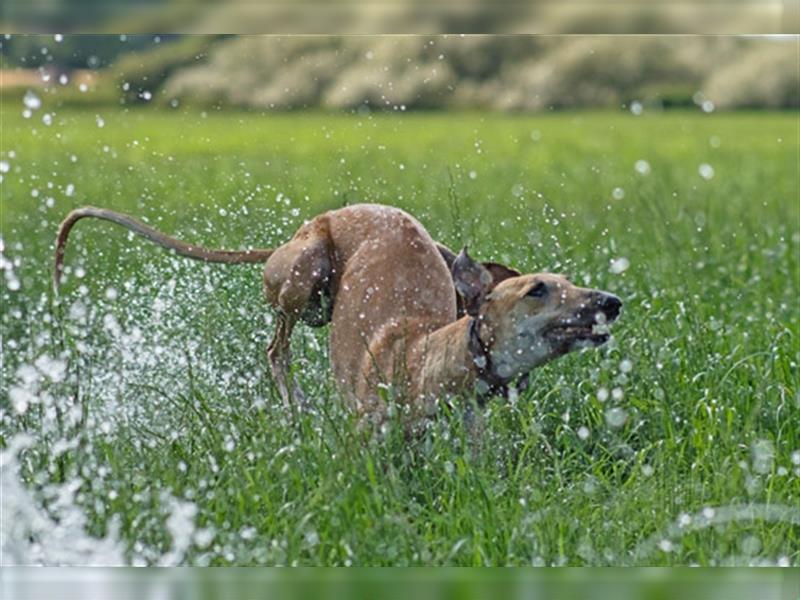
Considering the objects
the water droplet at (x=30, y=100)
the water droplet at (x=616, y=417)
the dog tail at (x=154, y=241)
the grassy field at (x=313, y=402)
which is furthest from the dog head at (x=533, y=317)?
the water droplet at (x=30, y=100)

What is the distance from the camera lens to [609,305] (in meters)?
3.24

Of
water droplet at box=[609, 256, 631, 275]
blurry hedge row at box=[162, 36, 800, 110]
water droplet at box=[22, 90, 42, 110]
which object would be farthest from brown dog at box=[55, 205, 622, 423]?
water droplet at box=[609, 256, 631, 275]

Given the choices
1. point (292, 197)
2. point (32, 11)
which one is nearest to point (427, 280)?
point (292, 197)

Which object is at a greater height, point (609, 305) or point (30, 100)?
point (30, 100)

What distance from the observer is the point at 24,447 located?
3.40 metres

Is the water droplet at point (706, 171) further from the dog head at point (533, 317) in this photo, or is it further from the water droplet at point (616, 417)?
the dog head at point (533, 317)

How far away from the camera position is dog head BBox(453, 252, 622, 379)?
10.6 ft

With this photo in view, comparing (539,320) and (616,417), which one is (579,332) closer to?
(539,320)

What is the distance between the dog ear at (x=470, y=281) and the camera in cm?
324

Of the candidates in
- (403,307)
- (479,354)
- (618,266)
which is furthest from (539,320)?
(618,266)

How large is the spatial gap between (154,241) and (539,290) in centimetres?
93

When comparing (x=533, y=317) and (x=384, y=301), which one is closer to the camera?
(x=533, y=317)

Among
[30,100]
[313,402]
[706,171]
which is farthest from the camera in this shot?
[706,171]

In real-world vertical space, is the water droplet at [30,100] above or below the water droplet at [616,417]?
above
